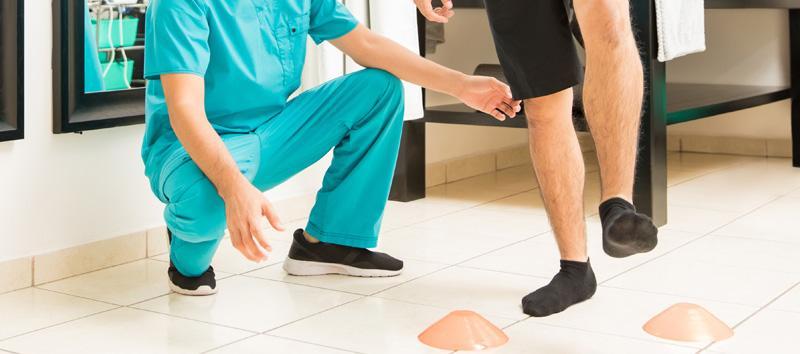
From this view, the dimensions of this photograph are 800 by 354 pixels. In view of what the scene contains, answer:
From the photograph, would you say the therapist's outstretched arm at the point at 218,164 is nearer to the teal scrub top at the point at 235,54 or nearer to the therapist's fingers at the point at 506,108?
the teal scrub top at the point at 235,54

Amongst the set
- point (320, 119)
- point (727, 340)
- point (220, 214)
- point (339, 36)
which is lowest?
point (727, 340)

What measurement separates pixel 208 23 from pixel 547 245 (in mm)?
970

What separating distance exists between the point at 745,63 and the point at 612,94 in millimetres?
2355

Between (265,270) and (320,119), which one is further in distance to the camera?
(265,270)

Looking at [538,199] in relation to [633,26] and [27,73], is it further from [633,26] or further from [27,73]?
[27,73]

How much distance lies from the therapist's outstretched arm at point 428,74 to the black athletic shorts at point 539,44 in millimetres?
57

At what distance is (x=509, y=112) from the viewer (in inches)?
78.7

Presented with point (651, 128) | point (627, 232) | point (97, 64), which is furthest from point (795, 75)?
point (97, 64)

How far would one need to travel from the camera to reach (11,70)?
6.82ft

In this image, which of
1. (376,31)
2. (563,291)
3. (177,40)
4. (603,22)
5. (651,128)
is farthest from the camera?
(376,31)

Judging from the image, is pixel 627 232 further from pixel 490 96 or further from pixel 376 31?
pixel 376 31

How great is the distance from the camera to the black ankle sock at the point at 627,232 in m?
1.62

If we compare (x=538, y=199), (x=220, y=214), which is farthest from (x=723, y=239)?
(x=220, y=214)

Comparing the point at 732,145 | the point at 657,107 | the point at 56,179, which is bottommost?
the point at 732,145
